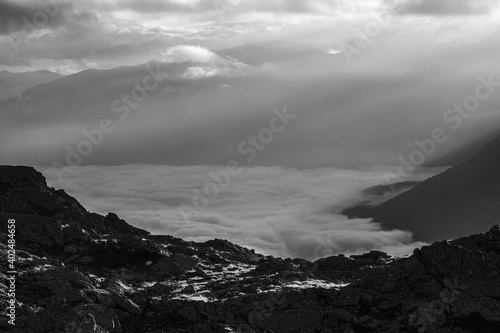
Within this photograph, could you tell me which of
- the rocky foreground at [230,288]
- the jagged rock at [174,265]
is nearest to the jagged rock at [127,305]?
the rocky foreground at [230,288]

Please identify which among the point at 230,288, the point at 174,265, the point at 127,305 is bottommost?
the point at 127,305

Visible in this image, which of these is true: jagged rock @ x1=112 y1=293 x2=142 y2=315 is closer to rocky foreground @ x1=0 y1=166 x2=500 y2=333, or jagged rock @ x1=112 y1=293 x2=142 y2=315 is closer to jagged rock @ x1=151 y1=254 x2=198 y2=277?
rocky foreground @ x1=0 y1=166 x2=500 y2=333

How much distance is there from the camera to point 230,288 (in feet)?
320

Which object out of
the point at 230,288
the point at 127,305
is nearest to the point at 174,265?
the point at 230,288

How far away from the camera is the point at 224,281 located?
103500 millimetres

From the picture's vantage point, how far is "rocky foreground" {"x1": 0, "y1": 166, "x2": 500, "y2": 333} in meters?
80.9

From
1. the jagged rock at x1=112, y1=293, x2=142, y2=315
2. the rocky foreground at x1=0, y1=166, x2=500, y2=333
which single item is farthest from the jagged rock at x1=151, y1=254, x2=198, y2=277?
the jagged rock at x1=112, y1=293, x2=142, y2=315

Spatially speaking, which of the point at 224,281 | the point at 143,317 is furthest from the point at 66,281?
the point at 224,281

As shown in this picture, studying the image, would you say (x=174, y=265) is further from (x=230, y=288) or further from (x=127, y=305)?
(x=127, y=305)

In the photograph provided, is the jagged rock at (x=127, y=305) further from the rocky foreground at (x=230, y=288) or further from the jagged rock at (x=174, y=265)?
the jagged rock at (x=174, y=265)

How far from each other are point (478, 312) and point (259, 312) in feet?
76.2

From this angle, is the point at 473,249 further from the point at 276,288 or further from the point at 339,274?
the point at 276,288

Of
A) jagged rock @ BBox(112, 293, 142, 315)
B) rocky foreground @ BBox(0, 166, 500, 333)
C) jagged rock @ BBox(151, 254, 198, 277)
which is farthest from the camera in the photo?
jagged rock @ BBox(151, 254, 198, 277)

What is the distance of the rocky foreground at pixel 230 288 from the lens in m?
80.9
